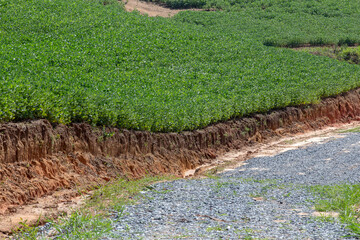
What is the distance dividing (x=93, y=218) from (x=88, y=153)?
195 inches

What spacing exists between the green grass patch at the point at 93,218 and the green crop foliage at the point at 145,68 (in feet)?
10.6

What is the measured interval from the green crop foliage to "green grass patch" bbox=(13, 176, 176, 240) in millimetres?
3244

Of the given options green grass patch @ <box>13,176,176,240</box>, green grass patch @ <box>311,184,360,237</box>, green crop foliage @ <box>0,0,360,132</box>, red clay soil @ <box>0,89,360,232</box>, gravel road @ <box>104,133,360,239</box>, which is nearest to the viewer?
green grass patch @ <box>13,176,176,240</box>

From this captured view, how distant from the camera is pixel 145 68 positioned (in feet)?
83.1

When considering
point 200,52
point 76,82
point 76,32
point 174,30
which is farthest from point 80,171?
point 174,30

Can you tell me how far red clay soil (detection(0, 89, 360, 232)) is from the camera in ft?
39.7

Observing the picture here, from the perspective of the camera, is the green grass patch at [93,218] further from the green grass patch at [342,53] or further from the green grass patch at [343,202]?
the green grass patch at [342,53]

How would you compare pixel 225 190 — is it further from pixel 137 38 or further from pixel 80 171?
pixel 137 38

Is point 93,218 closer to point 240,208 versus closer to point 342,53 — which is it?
point 240,208

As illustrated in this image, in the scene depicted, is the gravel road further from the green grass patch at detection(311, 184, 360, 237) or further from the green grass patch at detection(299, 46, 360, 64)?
the green grass patch at detection(299, 46, 360, 64)

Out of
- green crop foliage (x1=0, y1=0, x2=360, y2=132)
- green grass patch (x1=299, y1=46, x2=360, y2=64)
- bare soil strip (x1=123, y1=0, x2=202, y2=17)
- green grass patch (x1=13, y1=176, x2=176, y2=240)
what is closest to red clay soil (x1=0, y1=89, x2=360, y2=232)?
green crop foliage (x1=0, y1=0, x2=360, y2=132)

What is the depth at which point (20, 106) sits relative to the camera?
42.3ft

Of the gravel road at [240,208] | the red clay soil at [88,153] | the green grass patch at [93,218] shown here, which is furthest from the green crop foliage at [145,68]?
the gravel road at [240,208]

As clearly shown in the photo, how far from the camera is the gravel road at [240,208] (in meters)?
9.10
